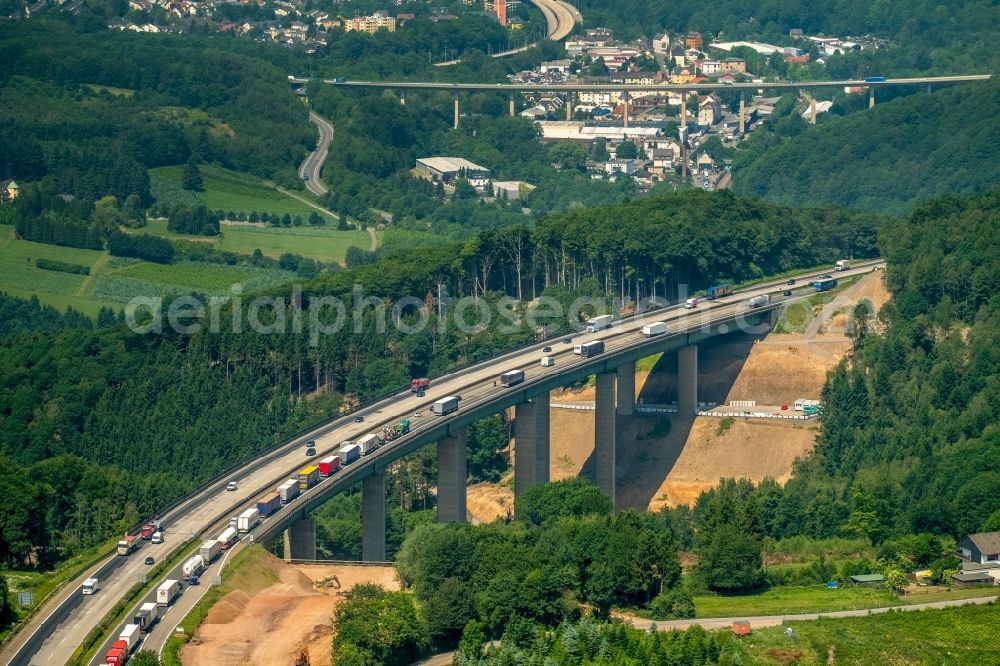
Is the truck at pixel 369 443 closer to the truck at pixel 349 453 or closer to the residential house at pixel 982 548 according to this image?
the truck at pixel 349 453

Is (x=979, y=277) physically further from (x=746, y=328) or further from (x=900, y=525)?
(x=900, y=525)

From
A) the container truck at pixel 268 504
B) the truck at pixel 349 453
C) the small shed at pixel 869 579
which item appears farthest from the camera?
the truck at pixel 349 453

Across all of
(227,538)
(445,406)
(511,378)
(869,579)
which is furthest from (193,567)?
(511,378)

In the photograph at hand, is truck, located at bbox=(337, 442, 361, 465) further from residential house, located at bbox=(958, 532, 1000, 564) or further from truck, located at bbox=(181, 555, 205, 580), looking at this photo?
residential house, located at bbox=(958, 532, 1000, 564)

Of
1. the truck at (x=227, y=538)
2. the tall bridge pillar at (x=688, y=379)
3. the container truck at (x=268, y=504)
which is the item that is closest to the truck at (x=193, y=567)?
the truck at (x=227, y=538)

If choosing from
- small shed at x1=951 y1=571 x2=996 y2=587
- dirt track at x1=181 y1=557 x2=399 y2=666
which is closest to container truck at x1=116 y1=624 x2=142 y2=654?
dirt track at x1=181 y1=557 x2=399 y2=666

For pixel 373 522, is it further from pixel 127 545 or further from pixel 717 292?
pixel 717 292
